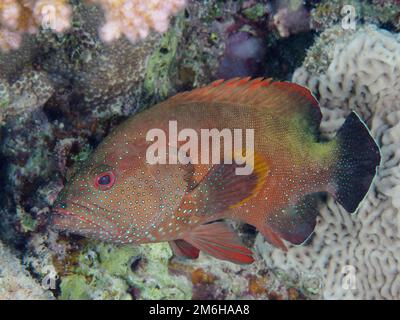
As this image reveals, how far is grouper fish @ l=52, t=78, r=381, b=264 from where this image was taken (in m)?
3.01

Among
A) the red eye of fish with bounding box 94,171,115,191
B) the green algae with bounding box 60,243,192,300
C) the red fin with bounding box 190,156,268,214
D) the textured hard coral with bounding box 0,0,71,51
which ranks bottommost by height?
the green algae with bounding box 60,243,192,300

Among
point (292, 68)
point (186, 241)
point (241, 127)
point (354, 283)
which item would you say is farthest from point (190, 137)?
point (354, 283)

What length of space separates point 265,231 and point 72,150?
6.10ft

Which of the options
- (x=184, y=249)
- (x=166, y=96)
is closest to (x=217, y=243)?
(x=184, y=249)

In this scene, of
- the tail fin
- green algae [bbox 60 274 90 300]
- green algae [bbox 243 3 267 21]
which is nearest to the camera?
the tail fin

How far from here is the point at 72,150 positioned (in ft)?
11.9

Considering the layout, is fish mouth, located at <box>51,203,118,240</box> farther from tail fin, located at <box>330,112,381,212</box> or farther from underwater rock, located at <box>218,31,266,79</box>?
underwater rock, located at <box>218,31,266,79</box>

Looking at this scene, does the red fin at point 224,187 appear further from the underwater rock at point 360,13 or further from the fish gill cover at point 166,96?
the underwater rock at point 360,13

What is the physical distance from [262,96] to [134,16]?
1.21 m

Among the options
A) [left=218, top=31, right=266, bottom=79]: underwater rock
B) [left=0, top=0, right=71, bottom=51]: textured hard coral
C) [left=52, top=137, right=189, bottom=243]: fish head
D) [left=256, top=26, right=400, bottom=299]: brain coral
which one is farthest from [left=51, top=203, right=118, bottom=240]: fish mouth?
[left=218, top=31, right=266, bottom=79]: underwater rock

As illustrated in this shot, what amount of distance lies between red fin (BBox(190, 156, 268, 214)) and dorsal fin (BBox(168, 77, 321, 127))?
556 mm

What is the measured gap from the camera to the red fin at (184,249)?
140 inches

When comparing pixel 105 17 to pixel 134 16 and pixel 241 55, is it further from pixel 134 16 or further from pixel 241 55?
pixel 241 55

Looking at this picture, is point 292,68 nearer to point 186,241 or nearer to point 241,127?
point 241,127
